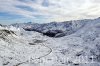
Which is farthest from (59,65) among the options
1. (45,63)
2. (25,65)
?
(25,65)

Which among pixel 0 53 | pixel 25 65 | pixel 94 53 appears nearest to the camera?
pixel 25 65

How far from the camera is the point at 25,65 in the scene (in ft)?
62.2

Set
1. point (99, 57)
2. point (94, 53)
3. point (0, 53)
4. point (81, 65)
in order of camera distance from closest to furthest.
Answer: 1. point (81, 65)
2. point (0, 53)
3. point (99, 57)
4. point (94, 53)

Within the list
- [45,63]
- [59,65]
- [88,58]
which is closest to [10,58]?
[45,63]

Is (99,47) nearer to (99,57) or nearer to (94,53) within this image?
(94,53)

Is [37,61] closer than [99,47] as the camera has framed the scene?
Yes

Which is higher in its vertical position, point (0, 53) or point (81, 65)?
point (0, 53)

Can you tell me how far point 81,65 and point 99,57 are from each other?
5.01 meters

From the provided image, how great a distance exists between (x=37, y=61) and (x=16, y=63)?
2.80 meters

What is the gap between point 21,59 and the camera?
2128 centimetres

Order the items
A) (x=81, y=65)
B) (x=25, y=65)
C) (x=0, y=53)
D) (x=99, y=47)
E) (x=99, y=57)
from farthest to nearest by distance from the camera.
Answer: (x=99, y=47) < (x=99, y=57) < (x=0, y=53) < (x=81, y=65) < (x=25, y=65)

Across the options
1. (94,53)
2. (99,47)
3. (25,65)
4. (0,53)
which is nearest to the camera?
(25,65)

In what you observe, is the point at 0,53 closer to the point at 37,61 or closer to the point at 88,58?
the point at 37,61

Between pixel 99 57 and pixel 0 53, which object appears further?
pixel 99 57
